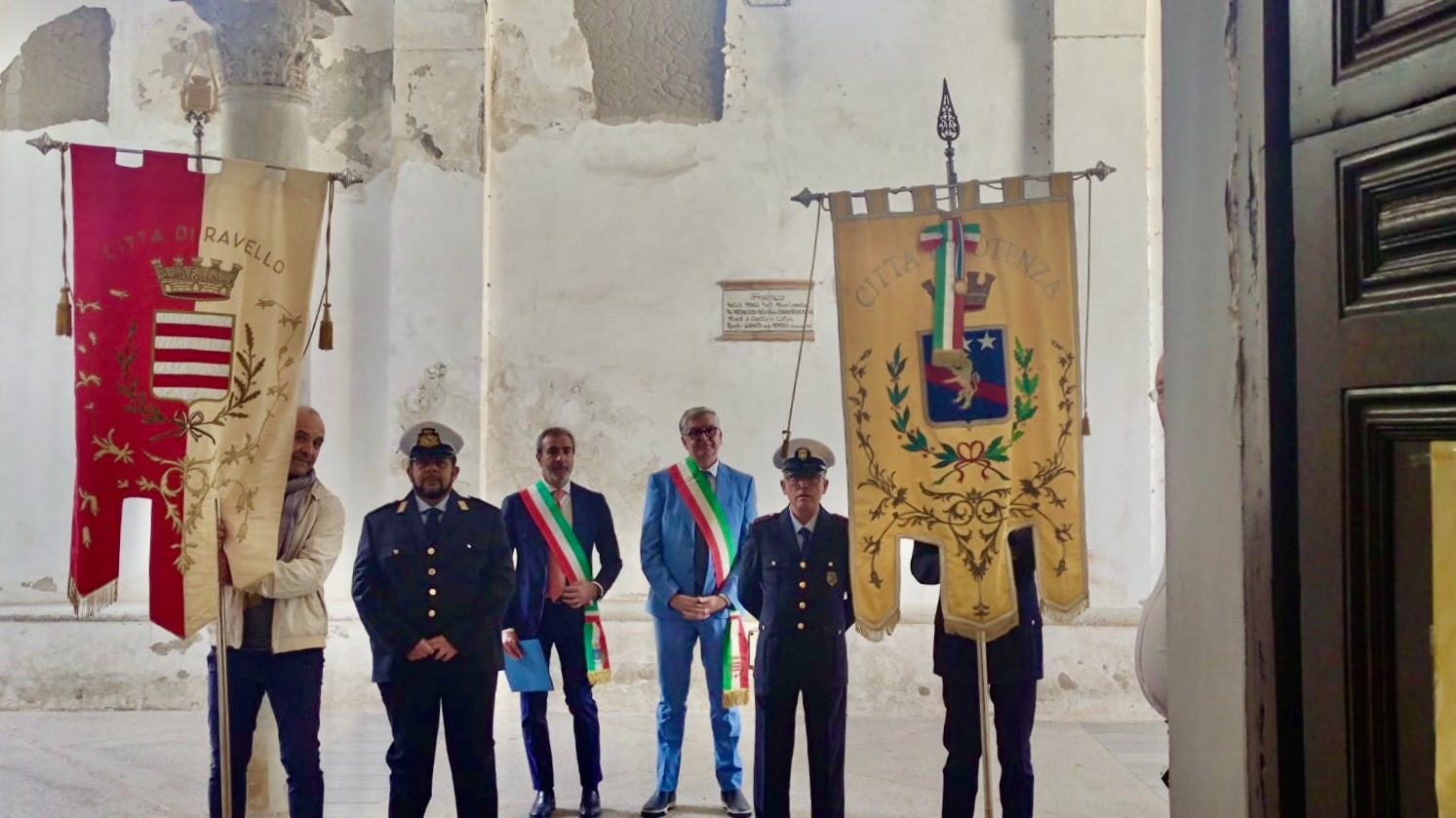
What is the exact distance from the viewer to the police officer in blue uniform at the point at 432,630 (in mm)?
3830

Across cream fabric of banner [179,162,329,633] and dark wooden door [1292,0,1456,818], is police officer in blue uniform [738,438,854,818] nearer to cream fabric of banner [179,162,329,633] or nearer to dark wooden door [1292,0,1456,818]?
cream fabric of banner [179,162,329,633]

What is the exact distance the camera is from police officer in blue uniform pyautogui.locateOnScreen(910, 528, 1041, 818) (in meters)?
3.86

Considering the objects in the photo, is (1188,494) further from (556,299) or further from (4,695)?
(4,695)

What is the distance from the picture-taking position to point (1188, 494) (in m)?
1.52

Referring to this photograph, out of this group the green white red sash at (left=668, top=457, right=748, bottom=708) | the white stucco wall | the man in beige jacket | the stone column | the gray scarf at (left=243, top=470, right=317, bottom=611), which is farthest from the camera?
the white stucco wall

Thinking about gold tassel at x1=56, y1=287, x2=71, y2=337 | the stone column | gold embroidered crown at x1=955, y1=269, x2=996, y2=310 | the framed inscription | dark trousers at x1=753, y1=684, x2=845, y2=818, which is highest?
the stone column

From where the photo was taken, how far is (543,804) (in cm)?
452

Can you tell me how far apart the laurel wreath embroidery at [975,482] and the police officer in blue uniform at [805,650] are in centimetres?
32

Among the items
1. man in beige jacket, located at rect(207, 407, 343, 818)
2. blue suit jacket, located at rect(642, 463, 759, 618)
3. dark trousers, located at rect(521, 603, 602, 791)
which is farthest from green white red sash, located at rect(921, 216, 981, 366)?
man in beige jacket, located at rect(207, 407, 343, 818)

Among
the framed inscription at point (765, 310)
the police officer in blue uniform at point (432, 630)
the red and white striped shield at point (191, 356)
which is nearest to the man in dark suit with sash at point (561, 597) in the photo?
the police officer in blue uniform at point (432, 630)

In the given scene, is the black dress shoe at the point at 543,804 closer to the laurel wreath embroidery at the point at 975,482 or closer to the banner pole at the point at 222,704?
the banner pole at the point at 222,704

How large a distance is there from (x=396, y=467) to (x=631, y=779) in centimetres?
214

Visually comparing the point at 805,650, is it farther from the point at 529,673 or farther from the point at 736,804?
the point at 529,673

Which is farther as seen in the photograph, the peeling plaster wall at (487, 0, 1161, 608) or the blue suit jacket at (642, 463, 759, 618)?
the peeling plaster wall at (487, 0, 1161, 608)
